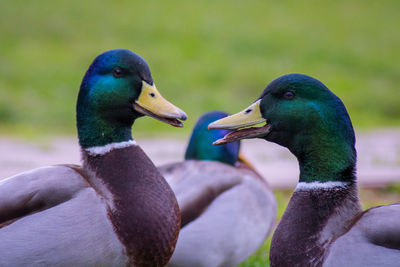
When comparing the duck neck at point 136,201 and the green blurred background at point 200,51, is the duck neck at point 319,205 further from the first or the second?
the green blurred background at point 200,51

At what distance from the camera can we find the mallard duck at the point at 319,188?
233 cm

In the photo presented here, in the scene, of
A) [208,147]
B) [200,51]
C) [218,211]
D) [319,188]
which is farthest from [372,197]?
[200,51]

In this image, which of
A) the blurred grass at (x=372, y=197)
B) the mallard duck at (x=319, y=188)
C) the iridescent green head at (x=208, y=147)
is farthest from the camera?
the blurred grass at (x=372, y=197)

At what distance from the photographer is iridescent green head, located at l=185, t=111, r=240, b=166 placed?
159 inches

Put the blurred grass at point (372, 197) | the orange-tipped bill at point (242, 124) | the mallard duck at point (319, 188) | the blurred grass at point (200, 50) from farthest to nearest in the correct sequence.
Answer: the blurred grass at point (200, 50), the blurred grass at point (372, 197), the orange-tipped bill at point (242, 124), the mallard duck at point (319, 188)

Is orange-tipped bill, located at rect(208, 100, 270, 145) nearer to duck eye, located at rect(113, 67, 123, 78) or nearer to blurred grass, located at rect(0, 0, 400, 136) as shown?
duck eye, located at rect(113, 67, 123, 78)

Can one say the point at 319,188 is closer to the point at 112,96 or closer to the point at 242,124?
the point at 242,124

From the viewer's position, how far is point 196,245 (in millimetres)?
3383

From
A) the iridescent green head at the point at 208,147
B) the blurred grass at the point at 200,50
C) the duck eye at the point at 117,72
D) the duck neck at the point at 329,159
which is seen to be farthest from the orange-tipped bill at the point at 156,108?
the blurred grass at the point at 200,50

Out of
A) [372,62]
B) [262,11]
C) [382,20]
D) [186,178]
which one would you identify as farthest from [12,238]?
[382,20]

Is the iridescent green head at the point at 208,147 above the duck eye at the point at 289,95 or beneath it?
beneath

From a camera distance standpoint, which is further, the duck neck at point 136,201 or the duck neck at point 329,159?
the duck neck at point 136,201

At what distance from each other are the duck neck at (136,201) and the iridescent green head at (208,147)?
1.14m

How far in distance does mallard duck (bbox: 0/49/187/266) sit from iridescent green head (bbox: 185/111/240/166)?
3.73ft
